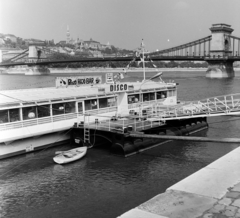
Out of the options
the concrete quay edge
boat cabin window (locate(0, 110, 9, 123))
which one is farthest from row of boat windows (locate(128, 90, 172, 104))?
the concrete quay edge

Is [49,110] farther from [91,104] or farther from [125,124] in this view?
[125,124]

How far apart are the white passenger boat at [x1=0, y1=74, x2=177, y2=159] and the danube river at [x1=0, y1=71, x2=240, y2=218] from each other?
961 mm

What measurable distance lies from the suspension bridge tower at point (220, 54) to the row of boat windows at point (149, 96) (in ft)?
283

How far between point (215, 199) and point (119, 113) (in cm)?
1716

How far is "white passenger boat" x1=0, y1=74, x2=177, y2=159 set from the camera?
65.3ft

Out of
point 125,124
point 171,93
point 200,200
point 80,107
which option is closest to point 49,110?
point 80,107

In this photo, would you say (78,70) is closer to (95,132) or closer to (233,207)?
(95,132)

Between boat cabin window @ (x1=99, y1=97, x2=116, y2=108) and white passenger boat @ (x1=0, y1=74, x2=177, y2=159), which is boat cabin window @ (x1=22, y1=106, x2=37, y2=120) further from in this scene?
boat cabin window @ (x1=99, y1=97, x2=116, y2=108)

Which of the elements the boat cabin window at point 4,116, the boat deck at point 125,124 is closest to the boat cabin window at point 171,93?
the boat deck at point 125,124

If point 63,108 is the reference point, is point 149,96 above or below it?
above

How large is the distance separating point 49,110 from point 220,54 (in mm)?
113896

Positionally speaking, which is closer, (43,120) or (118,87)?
(43,120)

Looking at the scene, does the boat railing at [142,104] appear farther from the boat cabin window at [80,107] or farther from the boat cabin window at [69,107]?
the boat cabin window at [69,107]

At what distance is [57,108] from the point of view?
22.2 metres
